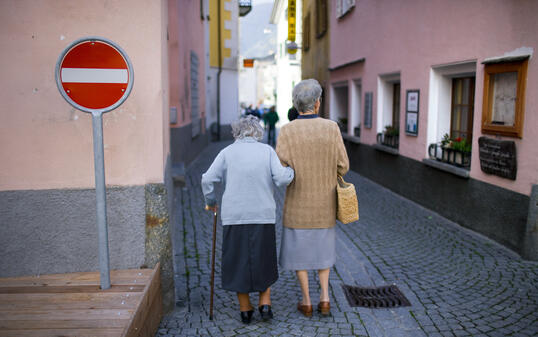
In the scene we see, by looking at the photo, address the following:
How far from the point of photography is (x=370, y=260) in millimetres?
5465

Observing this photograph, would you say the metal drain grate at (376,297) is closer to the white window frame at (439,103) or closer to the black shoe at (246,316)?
the black shoe at (246,316)

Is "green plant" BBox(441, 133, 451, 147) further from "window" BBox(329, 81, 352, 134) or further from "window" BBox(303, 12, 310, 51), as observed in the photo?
"window" BBox(303, 12, 310, 51)

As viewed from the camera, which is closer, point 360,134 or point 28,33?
point 28,33

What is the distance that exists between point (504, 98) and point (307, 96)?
3348 mm

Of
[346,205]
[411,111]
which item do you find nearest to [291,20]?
[411,111]

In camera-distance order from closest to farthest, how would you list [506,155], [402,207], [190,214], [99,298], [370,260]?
[99,298] → [370,260] → [506,155] → [190,214] → [402,207]

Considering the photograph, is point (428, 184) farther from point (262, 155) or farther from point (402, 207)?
point (262, 155)

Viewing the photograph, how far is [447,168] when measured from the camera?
7.28 meters

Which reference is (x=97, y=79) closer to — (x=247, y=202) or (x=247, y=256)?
(x=247, y=202)

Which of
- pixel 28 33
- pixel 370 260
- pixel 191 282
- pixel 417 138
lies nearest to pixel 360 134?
pixel 417 138

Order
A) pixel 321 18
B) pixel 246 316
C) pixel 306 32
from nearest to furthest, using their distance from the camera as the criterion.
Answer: pixel 246 316 → pixel 321 18 → pixel 306 32

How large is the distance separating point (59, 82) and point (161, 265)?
1.62 m

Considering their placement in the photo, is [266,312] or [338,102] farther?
[338,102]

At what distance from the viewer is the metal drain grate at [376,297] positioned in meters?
4.31
